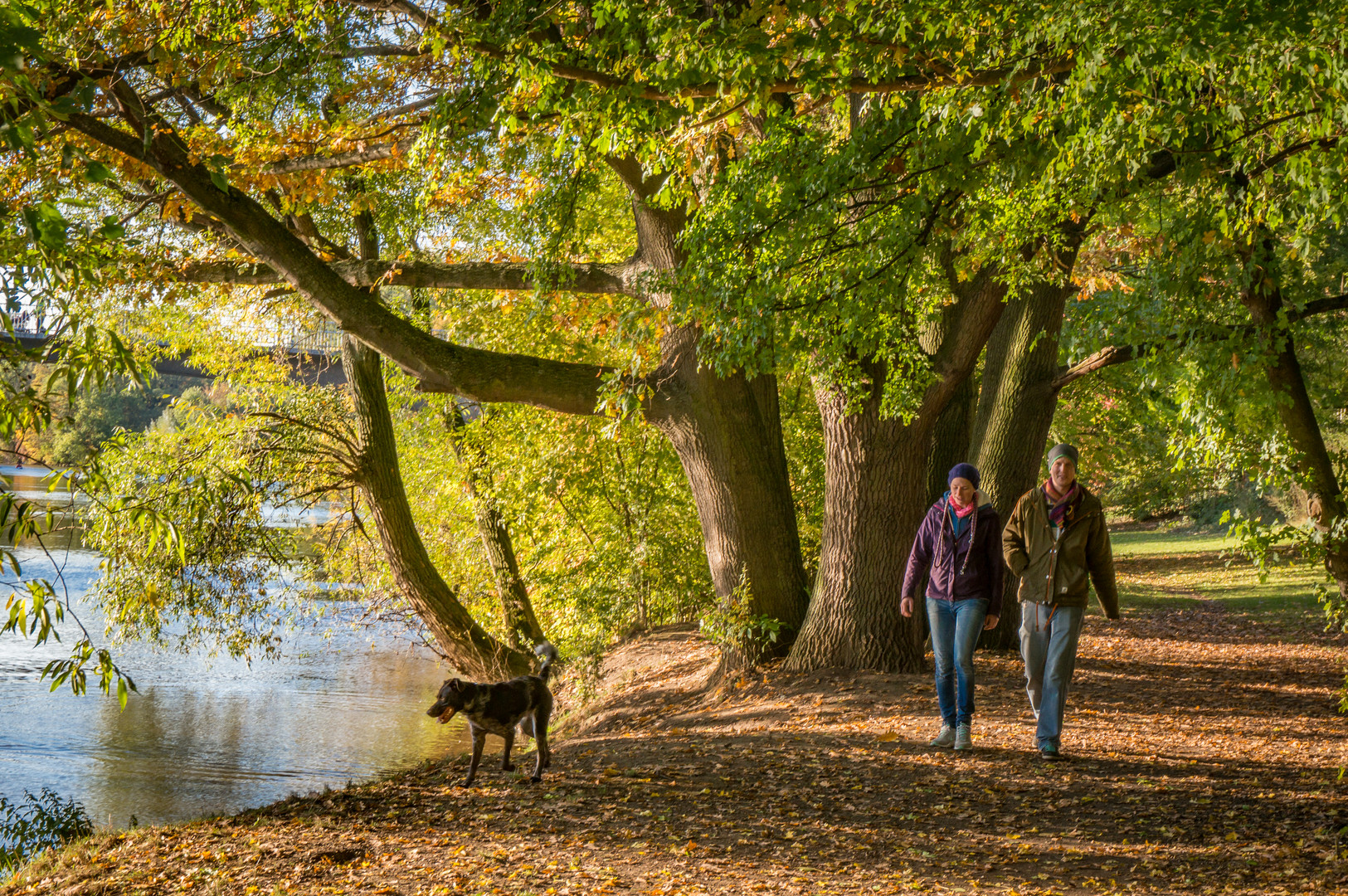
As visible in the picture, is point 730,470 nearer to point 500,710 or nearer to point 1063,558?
point 500,710

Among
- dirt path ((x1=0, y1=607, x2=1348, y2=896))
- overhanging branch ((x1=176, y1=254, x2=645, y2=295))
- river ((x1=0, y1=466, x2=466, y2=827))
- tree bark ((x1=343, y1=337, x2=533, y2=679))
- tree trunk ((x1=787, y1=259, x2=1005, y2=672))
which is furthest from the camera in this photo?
tree bark ((x1=343, y1=337, x2=533, y2=679))

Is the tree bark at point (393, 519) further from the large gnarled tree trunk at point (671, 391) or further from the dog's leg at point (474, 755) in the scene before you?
the dog's leg at point (474, 755)

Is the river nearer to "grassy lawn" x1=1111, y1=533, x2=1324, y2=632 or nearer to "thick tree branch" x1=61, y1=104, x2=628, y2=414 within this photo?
"thick tree branch" x1=61, y1=104, x2=628, y2=414

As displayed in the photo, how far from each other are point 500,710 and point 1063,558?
3846mm

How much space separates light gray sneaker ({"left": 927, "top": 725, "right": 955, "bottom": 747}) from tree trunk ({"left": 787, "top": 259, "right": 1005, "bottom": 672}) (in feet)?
7.77

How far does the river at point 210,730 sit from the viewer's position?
37.9 feet

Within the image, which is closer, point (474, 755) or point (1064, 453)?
point (1064, 453)

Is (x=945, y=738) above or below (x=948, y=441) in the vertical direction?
below

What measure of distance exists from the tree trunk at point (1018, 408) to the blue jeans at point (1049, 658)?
444 cm

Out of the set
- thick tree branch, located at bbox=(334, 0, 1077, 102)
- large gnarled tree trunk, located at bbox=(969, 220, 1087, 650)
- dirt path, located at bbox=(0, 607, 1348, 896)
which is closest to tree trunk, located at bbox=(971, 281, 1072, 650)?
large gnarled tree trunk, located at bbox=(969, 220, 1087, 650)

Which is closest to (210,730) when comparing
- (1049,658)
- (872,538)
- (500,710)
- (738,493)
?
(738,493)

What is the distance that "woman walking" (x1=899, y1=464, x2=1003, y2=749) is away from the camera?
22.9 ft

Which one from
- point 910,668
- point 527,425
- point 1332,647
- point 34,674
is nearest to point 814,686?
point 910,668

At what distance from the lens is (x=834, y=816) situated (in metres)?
6.05
